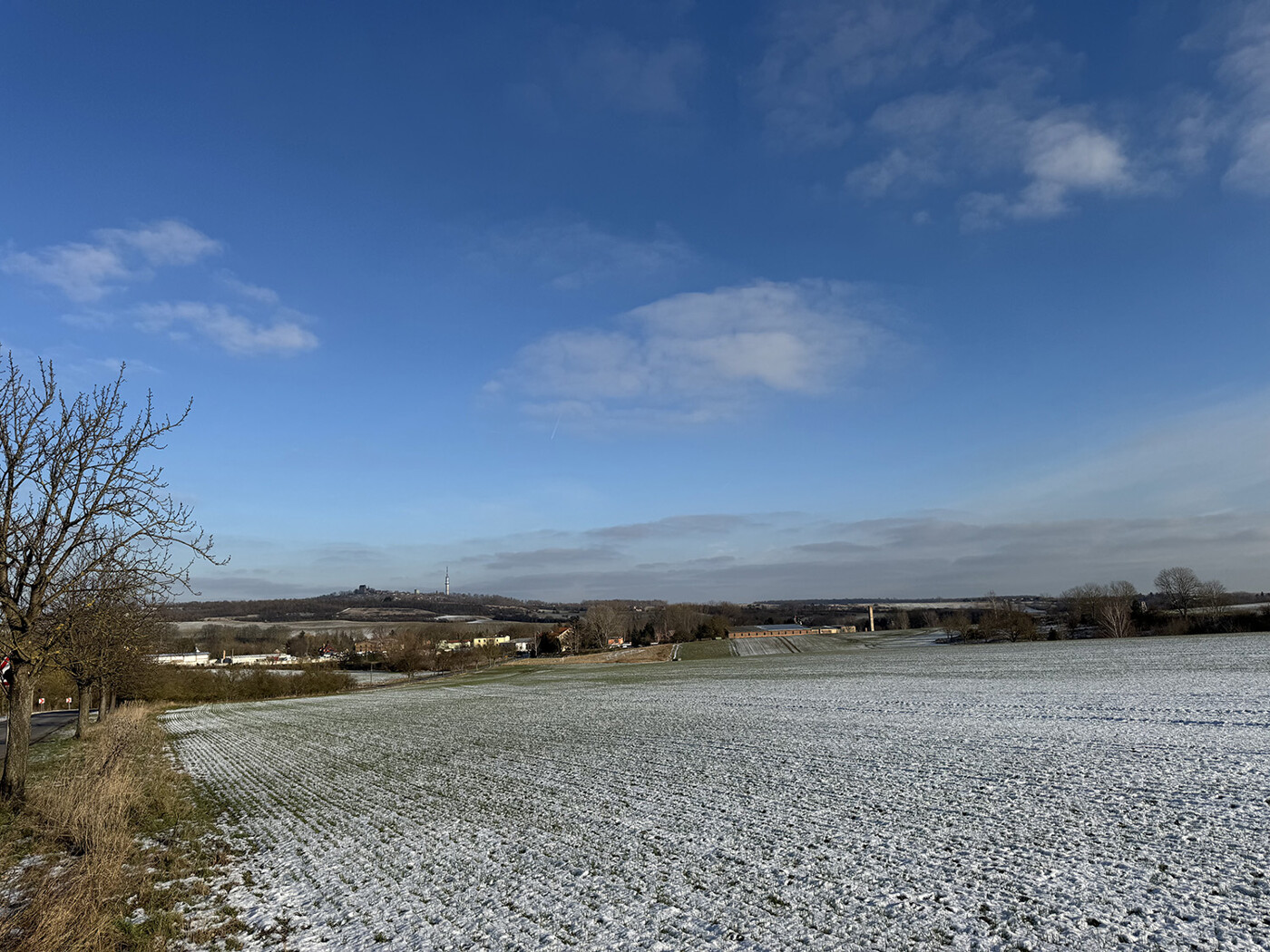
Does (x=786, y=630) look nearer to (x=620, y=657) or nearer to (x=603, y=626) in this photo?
(x=603, y=626)

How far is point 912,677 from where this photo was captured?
43281mm

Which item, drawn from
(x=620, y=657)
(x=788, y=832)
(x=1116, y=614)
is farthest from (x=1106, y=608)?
(x=788, y=832)

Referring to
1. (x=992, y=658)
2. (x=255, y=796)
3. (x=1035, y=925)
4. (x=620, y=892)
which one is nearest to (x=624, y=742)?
(x=255, y=796)

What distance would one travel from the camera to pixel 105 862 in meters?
11.3

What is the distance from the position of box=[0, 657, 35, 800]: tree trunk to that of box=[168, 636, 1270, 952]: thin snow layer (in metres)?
4.97

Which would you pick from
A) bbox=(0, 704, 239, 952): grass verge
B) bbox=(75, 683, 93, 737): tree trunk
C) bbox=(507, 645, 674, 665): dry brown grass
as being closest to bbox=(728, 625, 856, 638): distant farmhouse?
bbox=(507, 645, 674, 665): dry brown grass

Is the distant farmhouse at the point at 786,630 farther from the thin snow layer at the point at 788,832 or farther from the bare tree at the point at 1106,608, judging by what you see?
the thin snow layer at the point at 788,832

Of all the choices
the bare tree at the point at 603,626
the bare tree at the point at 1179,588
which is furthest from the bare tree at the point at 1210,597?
the bare tree at the point at 603,626

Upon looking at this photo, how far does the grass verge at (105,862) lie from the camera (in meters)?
8.79

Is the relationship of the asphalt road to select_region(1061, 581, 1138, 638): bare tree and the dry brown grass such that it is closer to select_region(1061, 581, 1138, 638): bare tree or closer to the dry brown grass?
the dry brown grass

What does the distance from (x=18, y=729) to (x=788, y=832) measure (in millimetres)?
18258

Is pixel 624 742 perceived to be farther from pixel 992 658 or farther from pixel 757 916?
pixel 992 658

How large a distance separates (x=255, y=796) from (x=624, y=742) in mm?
10726

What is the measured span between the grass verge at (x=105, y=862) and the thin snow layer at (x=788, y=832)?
0.99 m
